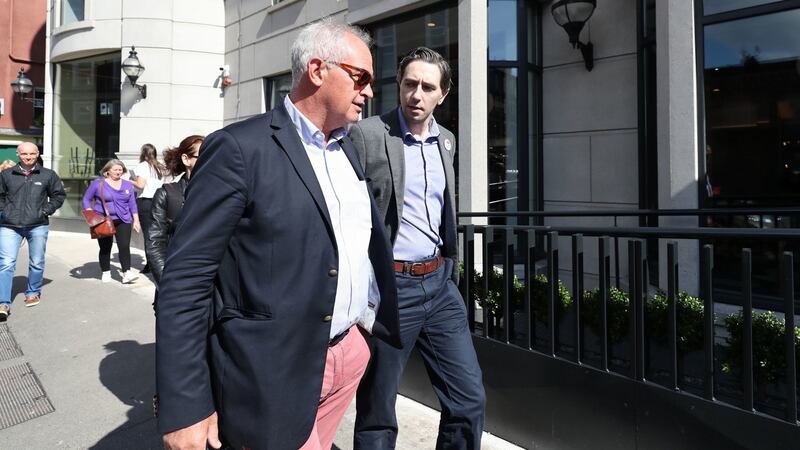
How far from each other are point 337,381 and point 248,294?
0.48m

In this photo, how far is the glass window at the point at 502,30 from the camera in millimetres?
7059

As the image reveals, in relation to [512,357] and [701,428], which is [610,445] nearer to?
[701,428]

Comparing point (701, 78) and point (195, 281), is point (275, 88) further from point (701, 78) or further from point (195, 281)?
point (195, 281)

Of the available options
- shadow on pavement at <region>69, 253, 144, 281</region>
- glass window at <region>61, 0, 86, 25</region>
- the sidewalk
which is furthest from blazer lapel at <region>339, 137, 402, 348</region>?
glass window at <region>61, 0, 86, 25</region>

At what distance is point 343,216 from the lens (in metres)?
1.63

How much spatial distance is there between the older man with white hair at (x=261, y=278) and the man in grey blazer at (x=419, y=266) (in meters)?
0.81

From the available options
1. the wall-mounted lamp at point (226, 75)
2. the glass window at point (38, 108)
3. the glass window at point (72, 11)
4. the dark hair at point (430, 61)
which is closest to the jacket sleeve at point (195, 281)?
the dark hair at point (430, 61)

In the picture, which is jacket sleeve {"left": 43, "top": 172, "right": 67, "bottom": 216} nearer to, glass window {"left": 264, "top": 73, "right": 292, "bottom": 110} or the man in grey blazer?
glass window {"left": 264, "top": 73, "right": 292, "bottom": 110}

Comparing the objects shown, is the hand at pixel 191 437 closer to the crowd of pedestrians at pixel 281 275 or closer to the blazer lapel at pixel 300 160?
the crowd of pedestrians at pixel 281 275

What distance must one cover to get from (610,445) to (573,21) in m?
5.26

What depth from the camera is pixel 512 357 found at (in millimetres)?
3211

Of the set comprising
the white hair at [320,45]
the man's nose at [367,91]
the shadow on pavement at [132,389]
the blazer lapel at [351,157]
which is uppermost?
the white hair at [320,45]

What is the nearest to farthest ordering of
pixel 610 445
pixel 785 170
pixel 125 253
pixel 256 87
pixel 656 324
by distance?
pixel 610 445
pixel 656 324
pixel 785 170
pixel 125 253
pixel 256 87

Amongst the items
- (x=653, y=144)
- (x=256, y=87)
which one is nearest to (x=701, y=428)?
(x=653, y=144)
